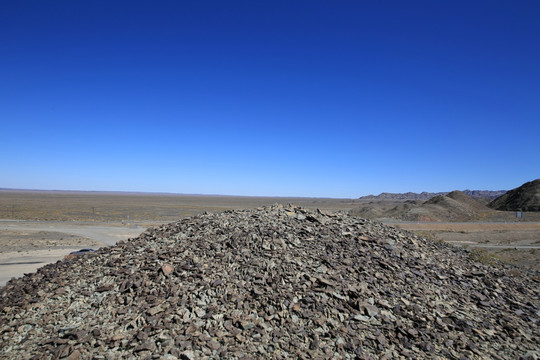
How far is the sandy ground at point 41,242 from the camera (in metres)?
17.5

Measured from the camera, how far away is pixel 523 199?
6125cm

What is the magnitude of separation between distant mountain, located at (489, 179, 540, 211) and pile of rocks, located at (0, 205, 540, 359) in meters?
61.4

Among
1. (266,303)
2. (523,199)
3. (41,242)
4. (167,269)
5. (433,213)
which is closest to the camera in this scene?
(266,303)

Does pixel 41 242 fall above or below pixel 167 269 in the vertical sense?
below

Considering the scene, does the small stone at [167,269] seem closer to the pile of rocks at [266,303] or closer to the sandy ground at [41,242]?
the pile of rocks at [266,303]

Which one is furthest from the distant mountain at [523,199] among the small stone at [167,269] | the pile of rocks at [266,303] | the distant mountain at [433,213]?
the small stone at [167,269]

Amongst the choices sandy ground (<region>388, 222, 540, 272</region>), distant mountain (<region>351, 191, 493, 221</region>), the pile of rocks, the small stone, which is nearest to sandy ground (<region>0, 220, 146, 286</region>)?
the pile of rocks

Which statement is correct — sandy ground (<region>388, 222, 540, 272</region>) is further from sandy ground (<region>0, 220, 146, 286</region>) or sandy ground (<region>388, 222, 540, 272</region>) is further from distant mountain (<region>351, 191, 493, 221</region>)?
sandy ground (<region>0, 220, 146, 286</region>)

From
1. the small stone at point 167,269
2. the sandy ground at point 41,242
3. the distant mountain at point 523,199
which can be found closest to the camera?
the small stone at point 167,269

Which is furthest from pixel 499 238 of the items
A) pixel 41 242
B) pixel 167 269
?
pixel 41 242

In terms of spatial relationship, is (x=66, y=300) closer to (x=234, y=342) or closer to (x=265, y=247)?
(x=234, y=342)

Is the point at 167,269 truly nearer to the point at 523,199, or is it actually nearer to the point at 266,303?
the point at 266,303

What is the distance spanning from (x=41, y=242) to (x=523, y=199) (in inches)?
3052

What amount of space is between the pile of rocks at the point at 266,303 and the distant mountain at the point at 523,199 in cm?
6143
